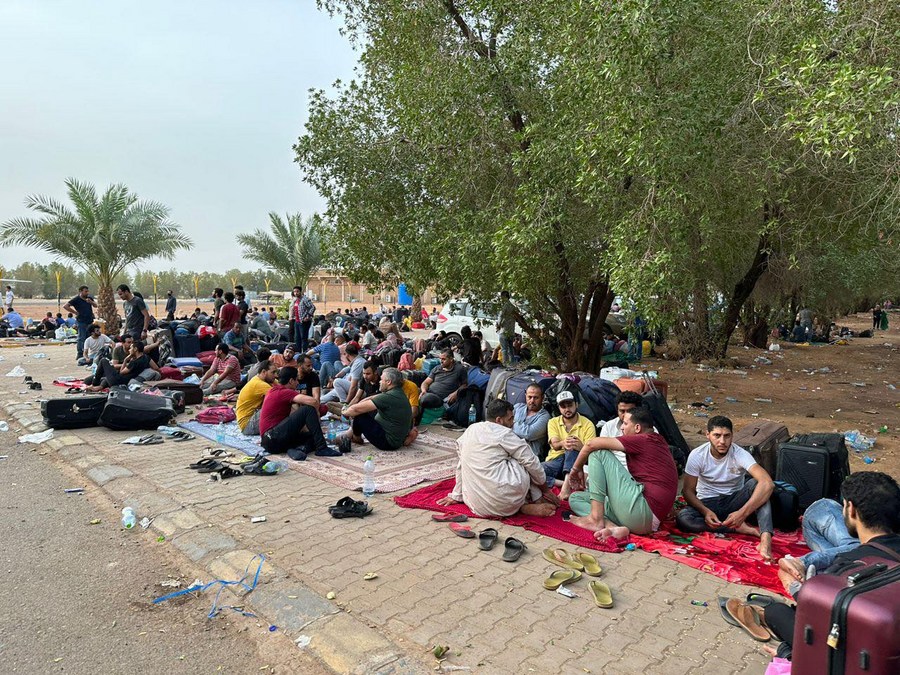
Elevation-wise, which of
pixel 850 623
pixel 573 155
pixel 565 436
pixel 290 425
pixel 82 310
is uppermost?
pixel 573 155

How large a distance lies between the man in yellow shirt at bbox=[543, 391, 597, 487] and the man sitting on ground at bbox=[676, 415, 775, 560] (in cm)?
105

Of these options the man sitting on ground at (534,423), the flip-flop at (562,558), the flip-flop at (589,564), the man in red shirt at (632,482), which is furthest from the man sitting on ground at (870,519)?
the man sitting on ground at (534,423)

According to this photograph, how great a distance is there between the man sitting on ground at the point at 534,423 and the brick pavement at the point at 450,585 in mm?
1581

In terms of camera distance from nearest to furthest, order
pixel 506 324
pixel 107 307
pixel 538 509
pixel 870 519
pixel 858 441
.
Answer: pixel 870 519 < pixel 538 509 < pixel 858 441 < pixel 506 324 < pixel 107 307

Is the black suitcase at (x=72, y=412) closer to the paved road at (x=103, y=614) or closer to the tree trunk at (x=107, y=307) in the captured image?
the paved road at (x=103, y=614)

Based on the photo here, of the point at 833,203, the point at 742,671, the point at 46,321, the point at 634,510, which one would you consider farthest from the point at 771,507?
the point at 46,321

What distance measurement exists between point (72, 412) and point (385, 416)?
14.2ft

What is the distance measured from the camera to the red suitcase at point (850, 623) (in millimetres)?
2002

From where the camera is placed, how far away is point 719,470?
4.91m

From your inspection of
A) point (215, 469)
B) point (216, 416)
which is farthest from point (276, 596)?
point (216, 416)

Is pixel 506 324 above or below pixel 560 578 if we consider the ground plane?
above

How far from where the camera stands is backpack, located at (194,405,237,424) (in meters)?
8.81

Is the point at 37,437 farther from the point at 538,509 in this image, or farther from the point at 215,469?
the point at 538,509

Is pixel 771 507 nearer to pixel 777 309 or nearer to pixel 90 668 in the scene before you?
pixel 90 668
